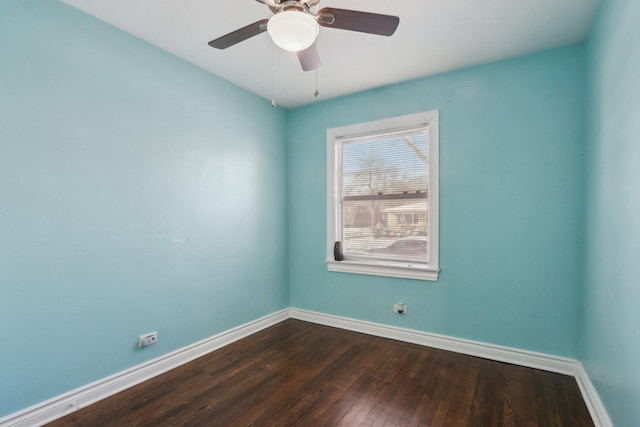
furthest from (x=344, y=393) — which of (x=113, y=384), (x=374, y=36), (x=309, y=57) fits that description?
(x=374, y=36)

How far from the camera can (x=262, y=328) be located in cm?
343

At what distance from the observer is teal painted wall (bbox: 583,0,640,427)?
140 cm

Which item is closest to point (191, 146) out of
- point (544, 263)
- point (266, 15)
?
point (266, 15)

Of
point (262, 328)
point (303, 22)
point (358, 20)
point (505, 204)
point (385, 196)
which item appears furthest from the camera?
point (262, 328)

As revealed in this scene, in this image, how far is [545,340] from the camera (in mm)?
2445

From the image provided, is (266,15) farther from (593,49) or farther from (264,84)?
(593,49)

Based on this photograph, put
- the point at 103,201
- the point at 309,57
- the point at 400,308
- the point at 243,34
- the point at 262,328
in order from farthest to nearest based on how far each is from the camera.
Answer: the point at 262,328
the point at 400,308
the point at 103,201
the point at 309,57
the point at 243,34

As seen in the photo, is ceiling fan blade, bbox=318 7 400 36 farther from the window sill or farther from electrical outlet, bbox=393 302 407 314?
electrical outlet, bbox=393 302 407 314

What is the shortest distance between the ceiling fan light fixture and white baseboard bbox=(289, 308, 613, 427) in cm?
262

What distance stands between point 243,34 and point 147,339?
2313mm

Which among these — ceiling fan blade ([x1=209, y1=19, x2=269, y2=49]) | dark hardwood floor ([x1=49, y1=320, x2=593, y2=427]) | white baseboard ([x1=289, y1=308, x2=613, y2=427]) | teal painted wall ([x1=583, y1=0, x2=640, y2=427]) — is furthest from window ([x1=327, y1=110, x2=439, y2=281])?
ceiling fan blade ([x1=209, y1=19, x2=269, y2=49])

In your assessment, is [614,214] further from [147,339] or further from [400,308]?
[147,339]

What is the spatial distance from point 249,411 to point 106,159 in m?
2.01

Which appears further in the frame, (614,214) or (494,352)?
(494,352)
